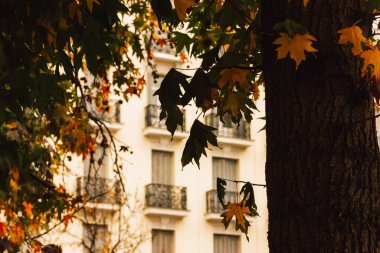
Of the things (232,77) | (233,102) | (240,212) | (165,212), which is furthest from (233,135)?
(232,77)

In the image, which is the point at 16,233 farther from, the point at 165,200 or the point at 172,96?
the point at 165,200

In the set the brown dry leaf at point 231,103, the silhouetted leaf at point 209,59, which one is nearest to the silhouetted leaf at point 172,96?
the silhouetted leaf at point 209,59

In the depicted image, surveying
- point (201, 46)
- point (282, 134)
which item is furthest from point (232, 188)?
point (282, 134)

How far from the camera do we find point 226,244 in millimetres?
30516

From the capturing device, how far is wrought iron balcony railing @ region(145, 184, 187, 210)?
29797mm

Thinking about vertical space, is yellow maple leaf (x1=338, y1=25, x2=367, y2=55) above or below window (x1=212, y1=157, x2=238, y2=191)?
below

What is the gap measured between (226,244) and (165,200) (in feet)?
8.45

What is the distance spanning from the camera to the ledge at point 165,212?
1160 inches

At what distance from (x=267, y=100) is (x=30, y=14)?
137 centimetres

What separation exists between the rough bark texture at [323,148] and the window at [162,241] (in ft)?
82.5

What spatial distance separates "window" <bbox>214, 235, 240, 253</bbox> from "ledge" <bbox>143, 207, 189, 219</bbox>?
55.9 inches

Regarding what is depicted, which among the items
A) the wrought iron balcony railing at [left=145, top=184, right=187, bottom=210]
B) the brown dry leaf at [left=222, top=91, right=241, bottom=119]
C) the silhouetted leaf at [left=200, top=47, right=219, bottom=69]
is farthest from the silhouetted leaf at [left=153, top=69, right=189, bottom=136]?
the wrought iron balcony railing at [left=145, top=184, right=187, bottom=210]

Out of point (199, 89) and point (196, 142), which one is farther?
point (196, 142)

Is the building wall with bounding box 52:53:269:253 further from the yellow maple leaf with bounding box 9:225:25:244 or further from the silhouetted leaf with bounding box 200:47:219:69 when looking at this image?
the silhouetted leaf with bounding box 200:47:219:69
